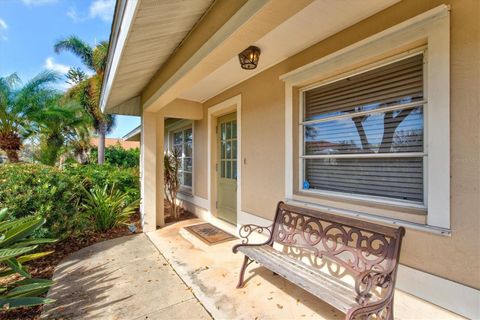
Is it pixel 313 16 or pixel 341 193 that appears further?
pixel 341 193

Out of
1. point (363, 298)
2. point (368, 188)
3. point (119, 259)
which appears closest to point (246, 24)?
point (368, 188)

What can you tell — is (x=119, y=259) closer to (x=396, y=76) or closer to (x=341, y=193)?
(x=341, y=193)

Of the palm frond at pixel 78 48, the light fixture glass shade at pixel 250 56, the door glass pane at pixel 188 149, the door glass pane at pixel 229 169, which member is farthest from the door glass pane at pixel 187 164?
the palm frond at pixel 78 48

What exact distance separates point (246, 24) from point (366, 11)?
1.22 metres

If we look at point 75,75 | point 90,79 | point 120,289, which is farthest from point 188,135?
point 75,75

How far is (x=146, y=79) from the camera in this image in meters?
3.88

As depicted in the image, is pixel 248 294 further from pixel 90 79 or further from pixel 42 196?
pixel 90 79

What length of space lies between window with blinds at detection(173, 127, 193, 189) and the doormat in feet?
5.77

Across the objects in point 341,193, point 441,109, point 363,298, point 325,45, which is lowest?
point 363,298

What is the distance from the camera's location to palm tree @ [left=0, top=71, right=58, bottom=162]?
6.87m

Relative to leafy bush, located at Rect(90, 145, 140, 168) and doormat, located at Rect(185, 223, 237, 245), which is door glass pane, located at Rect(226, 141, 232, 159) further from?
leafy bush, located at Rect(90, 145, 140, 168)

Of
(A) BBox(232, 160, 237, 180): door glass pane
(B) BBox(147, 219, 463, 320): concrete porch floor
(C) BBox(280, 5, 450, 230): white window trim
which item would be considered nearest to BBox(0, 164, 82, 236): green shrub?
(B) BBox(147, 219, 463, 320): concrete porch floor

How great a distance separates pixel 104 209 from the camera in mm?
4359

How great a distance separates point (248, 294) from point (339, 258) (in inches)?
37.3
